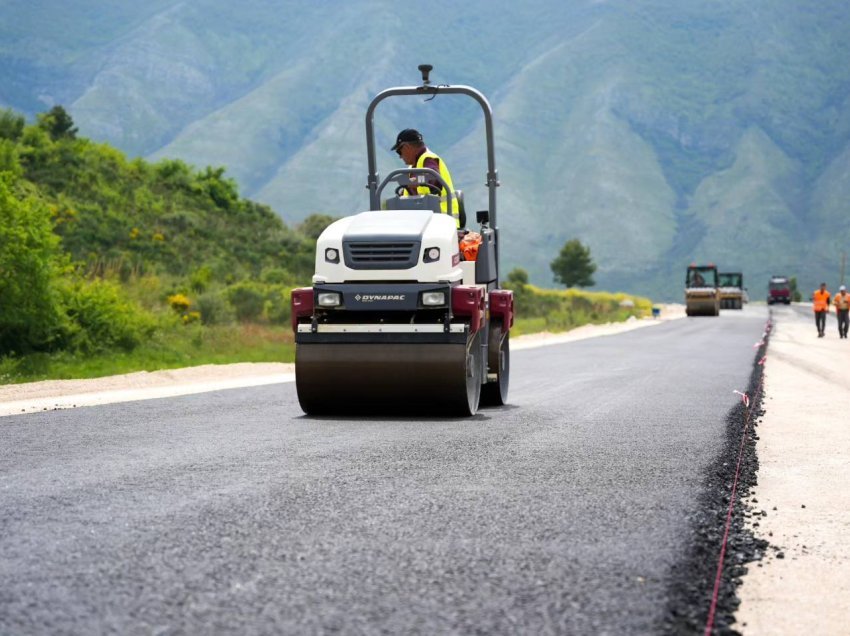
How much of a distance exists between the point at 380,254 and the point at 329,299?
67 cm

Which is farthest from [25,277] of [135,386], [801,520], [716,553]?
[716,553]

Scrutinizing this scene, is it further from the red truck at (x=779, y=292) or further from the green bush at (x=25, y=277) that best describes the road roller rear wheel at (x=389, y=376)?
the red truck at (x=779, y=292)

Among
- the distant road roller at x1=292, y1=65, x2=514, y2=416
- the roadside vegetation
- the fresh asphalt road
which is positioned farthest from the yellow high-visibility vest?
the roadside vegetation

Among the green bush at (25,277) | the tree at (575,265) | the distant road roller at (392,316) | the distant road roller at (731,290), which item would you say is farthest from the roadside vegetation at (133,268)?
the tree at (575,265)

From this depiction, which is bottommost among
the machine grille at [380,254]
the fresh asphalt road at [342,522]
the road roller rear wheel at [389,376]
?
the fresh asphalt road at [342,522]

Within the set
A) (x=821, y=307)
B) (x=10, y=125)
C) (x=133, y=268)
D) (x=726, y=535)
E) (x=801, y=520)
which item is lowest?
(x=801, y=520)

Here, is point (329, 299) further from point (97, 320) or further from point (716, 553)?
point (97, 320)

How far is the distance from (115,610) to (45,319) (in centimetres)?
1740

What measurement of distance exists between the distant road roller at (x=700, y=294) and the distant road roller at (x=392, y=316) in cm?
4783

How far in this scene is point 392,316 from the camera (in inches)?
420

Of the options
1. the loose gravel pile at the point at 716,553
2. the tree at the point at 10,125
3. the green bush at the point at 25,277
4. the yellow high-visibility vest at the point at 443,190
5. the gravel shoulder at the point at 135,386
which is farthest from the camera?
the tree at the point at 10,125

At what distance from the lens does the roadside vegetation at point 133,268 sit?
20.2m

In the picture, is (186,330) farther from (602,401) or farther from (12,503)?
(12,503)

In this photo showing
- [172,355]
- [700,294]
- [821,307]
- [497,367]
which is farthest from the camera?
[700,294]
